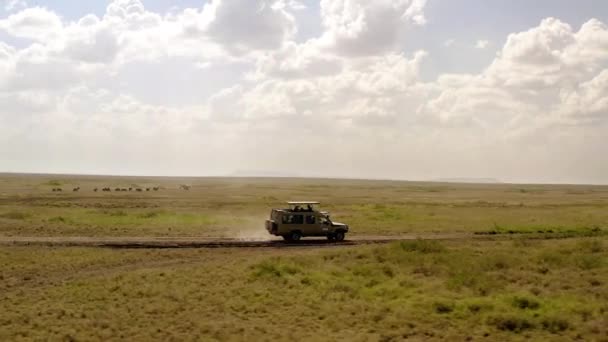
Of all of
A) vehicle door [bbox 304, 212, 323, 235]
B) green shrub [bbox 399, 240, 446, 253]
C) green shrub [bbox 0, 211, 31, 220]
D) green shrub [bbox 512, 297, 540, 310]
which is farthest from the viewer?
green shrub [bbox 0, 211, 31, 220]

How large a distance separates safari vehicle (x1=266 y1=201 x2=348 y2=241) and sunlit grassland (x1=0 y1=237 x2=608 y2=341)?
4533 millimetres

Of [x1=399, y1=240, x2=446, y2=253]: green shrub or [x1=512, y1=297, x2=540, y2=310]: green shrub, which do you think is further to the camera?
[x1=399, y1=240, x2=446, y2=253]: green shrub

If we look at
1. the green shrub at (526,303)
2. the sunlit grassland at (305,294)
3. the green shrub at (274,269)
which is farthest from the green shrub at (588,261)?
the green shrub at (274,269)

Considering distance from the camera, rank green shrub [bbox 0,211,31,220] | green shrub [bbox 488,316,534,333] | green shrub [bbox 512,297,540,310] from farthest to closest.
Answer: green shrub [bbox 0,211,31,220] → green shrub [bbox 512,297,540,310] → green shrub [bbox 488,316,534,333]

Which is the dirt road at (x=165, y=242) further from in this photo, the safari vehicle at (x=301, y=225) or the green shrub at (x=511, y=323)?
the green shrub at (x=511, y=323)

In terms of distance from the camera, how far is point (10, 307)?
2003 cm

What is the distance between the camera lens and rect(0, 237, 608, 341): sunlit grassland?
17938 mm

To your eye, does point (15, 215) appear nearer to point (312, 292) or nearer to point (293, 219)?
point (293, 219)

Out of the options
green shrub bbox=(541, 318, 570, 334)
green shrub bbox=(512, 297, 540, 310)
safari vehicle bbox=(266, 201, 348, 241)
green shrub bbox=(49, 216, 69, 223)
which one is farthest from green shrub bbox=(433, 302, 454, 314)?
green shrub bbox=(49, 216, 69, 223)

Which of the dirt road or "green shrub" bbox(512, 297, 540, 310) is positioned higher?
"green shrub" bbox(512, 297, 540, 310)

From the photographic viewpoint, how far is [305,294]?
22609 millimetres

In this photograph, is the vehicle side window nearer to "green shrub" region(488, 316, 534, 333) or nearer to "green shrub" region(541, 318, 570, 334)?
"green shrub" region(488, 316, 534, 333)

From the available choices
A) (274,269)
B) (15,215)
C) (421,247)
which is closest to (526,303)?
(274,269)

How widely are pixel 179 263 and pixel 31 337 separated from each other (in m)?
12.7
